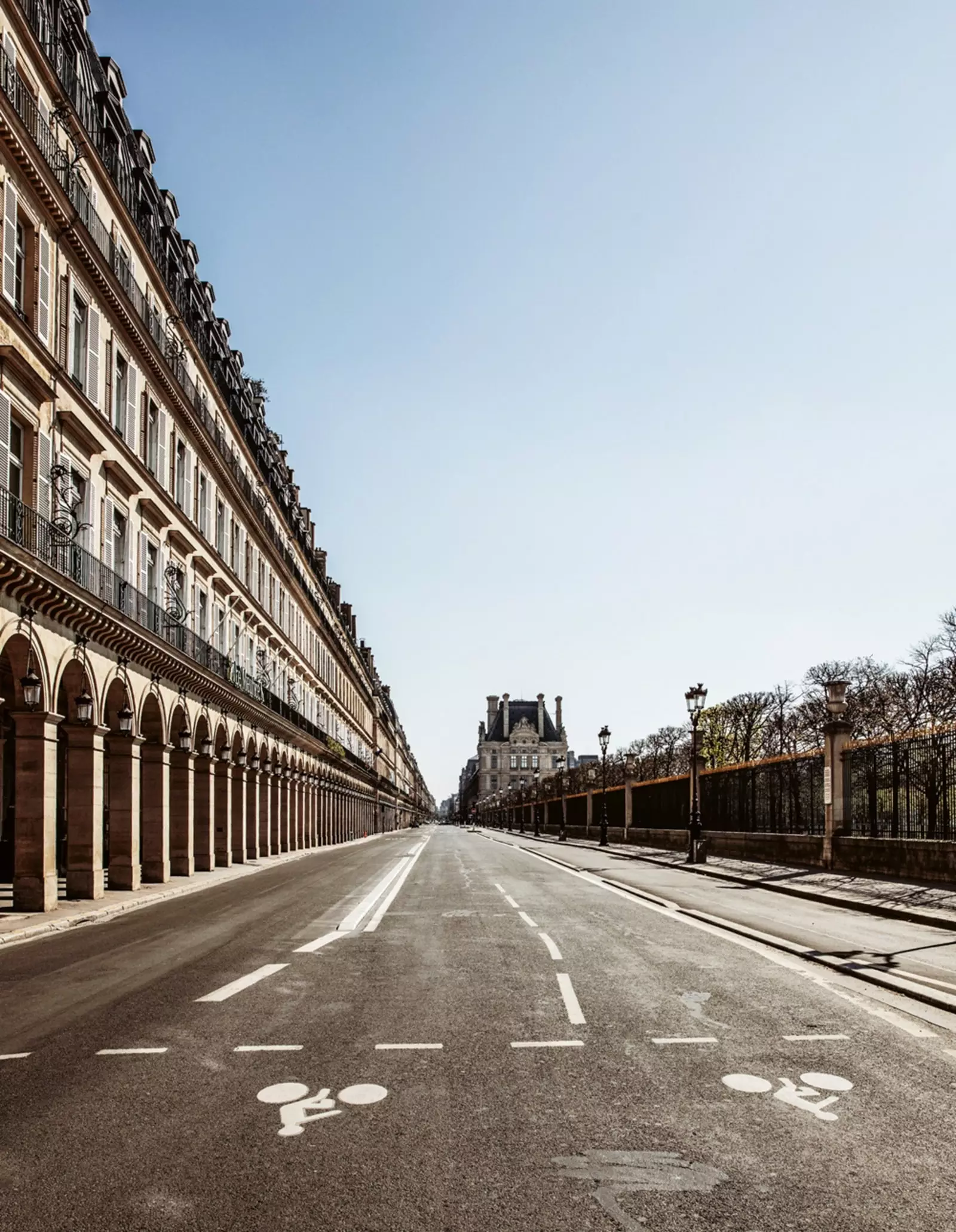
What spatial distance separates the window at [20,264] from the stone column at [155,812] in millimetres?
12100

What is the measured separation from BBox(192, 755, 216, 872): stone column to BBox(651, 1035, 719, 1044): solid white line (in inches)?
1075

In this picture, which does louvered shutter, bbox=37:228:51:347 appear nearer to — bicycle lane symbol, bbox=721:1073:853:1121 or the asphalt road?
the asphalt road

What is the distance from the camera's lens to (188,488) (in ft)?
115

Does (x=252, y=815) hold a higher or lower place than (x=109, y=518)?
lower

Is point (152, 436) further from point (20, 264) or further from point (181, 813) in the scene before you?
point (181, 813)

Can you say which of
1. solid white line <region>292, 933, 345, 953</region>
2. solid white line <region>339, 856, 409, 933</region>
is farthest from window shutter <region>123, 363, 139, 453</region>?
solid white line <region>292, 933, 345, 953</region>

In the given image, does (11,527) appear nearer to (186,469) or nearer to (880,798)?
(186,469)

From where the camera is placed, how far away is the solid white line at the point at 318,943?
13523mm

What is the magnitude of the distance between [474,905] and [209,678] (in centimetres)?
1633

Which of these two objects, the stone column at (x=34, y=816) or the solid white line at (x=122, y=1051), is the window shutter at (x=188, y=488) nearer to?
the stone column at (x=34, y=816)

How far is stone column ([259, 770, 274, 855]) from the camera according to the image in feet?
148

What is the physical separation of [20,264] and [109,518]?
6716 mm

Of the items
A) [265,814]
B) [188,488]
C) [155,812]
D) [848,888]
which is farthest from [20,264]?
[265,814]

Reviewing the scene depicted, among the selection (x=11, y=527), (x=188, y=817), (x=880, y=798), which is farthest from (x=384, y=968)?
(x=188, y=817)
